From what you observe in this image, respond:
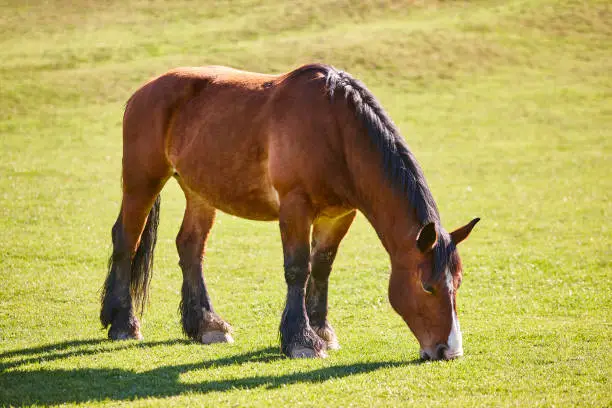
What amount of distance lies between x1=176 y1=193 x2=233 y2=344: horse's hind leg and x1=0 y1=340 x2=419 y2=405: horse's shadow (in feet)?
2.90

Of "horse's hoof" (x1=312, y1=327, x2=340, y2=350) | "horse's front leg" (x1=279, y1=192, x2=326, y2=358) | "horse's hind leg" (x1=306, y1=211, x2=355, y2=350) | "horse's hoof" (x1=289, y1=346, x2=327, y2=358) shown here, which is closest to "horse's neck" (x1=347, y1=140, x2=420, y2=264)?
"horse's front leg" (x1=279, y1=192, x2=326, y2=358)

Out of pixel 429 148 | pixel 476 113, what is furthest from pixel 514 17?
pixel 429 148

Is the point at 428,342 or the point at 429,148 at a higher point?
the point at 428,342

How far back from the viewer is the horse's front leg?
26.0 feet

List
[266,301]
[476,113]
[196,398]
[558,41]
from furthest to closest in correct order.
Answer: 1. [558,41]
2. [476,113]
3. [266,301]
4. [196,398]

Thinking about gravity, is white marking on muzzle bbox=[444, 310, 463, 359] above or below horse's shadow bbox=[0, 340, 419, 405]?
above

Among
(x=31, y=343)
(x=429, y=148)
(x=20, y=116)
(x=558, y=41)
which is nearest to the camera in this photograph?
(x=31, y=343)

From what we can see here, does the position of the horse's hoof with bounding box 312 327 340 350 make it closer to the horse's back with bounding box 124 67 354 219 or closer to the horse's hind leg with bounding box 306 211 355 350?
the horse's hind leg with bounding box 306 211 355 350

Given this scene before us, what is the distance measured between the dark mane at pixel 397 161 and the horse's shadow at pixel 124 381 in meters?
1.24

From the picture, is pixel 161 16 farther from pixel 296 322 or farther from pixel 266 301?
pixel 296 322

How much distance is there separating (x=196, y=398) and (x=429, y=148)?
20.8m

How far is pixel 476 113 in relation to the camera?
30750 mm

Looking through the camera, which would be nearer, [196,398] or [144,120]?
[196,398]

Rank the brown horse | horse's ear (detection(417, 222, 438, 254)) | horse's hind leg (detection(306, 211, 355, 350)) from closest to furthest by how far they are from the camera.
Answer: horse's ear (detection(417, 222, 438, 254)), the brown horse, horse's hind leg (detection(306, 211, 355, 350))
